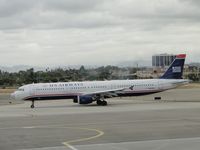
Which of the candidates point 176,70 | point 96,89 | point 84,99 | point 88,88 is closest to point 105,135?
point 84,99

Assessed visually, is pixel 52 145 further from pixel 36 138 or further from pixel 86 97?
pixel 86 97

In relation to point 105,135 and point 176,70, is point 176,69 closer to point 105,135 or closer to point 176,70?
point 176,70

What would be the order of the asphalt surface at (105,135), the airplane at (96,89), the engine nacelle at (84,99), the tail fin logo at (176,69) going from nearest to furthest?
the asphalt surface at (105,135) → the engine nacelle at (84,99) → the airplane at (96,89) → the tail fin logo at (176,69)

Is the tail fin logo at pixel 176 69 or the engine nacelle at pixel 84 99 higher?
the tail fin logo at pixel 176 69

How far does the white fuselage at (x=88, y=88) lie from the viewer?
48125mm

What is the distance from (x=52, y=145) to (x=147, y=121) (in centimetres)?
1083

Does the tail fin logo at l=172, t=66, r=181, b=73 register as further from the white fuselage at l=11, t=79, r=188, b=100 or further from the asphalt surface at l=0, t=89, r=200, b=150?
the asphalt surface at l=0, t=89, r=200, b=150

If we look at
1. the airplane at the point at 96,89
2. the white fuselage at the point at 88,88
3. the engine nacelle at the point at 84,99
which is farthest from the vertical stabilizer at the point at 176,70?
the engine nacelle at the point at 84,99

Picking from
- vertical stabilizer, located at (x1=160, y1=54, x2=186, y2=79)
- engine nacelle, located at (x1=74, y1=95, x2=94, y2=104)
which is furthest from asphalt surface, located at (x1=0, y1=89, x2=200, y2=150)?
vertical stabilizer, located at (x1=160, y1=54, x2=186, y2=79)

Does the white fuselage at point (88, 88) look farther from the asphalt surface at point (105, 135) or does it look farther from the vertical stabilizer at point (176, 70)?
the asphalt surface at point (105, 135)

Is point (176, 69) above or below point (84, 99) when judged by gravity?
above

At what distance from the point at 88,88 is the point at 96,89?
3.19 ft

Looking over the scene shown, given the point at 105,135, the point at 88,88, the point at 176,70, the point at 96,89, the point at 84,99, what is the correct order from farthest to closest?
the point at 176,70
the point at 96,89
the point at 88,88
the point at 84,99
the point at 105,135

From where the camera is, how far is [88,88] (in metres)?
50.0
